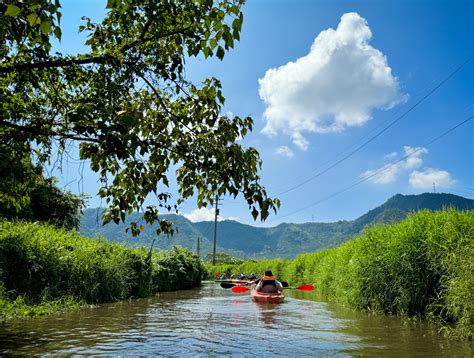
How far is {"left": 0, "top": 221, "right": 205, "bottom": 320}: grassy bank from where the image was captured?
39.5 ft

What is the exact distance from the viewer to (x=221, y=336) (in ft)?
31.0

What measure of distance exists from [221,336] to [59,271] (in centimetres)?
687

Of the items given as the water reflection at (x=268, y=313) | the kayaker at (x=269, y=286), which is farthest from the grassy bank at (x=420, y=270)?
the kayaker at (x=269, y=286)

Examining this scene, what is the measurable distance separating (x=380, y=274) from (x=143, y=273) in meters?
11.5

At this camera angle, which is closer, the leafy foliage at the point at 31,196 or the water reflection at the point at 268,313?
the leafy foliage at the point at 31,196

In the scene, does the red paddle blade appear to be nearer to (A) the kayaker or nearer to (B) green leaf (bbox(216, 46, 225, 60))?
(A) the kayaker

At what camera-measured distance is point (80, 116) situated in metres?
3.26

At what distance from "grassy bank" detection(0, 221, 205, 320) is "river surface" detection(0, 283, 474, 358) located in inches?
46.8

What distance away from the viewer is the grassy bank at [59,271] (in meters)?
12.0

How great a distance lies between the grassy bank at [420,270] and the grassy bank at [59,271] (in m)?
9.21

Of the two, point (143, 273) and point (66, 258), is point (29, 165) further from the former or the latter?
point (143, 273)

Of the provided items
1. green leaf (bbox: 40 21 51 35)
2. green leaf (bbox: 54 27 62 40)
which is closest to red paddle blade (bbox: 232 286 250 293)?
green leaf (bbox: 54 27 62 40)

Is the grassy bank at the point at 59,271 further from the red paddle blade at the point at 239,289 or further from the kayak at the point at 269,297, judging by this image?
the kayak at the point at 269,297

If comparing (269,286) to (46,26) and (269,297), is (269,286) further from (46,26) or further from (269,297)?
(46,26)
